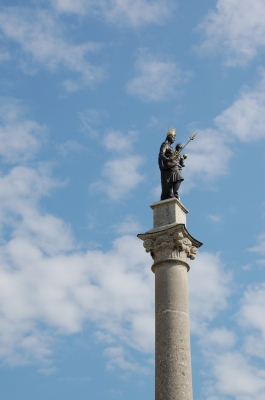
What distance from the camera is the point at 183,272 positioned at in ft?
55.2

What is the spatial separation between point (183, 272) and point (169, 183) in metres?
3.16

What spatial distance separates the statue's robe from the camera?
18.7m

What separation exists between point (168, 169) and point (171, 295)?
4512 mm

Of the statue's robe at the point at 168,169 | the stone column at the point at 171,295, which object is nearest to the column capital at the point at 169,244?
the stone column at the point at 171,295

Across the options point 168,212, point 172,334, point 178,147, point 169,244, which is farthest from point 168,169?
point 172,334

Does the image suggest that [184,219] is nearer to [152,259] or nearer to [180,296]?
[152,259]

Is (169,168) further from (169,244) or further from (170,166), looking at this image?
(169,244)

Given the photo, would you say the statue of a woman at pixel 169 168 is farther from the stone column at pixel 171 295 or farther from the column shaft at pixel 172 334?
the column shaft at pixel 172 334

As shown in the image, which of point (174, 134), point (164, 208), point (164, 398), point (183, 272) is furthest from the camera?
point (174, 134)

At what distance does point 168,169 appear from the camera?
19062 millimetres

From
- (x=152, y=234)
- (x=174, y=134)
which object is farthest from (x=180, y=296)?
(x=174, y=134)

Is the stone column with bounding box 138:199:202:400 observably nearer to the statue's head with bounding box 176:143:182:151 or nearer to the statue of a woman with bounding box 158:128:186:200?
the statue of a woman with bounding box 158:128:186:200

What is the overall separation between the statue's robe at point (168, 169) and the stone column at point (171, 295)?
67 centimetres

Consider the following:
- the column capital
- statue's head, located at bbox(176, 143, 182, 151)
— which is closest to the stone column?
the column capital
